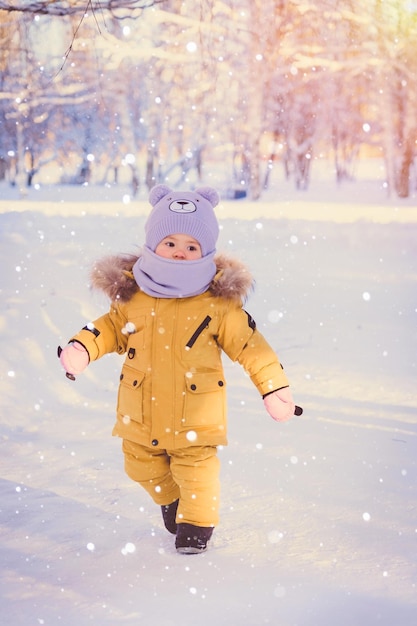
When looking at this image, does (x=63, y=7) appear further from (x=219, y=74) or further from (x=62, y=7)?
(x=219, y=74)

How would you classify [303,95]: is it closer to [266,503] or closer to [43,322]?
[43,322]

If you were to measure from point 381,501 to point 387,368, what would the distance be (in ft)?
9.37

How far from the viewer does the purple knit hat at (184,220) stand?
125 inches

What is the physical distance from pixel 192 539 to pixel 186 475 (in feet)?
0.83

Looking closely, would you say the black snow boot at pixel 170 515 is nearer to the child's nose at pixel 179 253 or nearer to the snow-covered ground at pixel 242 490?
the snow-covered ground at pixel 242 490

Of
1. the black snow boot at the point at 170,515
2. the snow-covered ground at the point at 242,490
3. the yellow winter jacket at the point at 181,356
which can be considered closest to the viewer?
the snow-covered ground at the point at 242,490

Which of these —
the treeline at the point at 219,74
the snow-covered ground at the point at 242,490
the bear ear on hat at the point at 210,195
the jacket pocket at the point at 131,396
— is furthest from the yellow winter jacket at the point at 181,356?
the treeline at the point at 219,74

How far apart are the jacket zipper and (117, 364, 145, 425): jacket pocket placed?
219 mm

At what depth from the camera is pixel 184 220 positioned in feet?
10.4

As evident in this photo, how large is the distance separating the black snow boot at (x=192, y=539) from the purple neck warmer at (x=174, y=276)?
918mm

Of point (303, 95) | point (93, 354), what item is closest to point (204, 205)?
point (93, 354)

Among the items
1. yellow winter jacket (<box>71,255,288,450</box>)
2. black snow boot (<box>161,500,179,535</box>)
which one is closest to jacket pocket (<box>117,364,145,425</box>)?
yellow winter jacket (<box>71,255,288,450</box>)

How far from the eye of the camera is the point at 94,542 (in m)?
3.29

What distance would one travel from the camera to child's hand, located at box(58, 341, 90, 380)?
3.15 m
